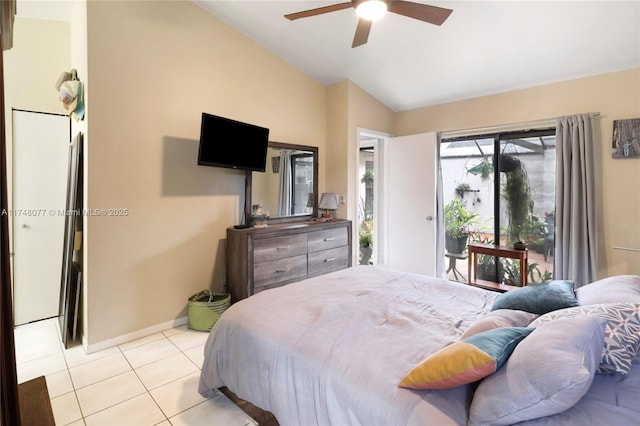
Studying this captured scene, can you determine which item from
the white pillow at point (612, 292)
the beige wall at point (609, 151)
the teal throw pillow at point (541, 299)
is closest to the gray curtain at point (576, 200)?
the beige wall at point (609, 151)

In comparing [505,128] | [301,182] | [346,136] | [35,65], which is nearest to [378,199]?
[346,136]

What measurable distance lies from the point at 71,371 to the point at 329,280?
1997mm

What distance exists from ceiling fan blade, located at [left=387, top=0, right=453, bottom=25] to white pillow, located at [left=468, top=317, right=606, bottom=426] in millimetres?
2008

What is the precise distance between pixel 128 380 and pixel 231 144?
82.7 inches

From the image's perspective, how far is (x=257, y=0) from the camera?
2.93m

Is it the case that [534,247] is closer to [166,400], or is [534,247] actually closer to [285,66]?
[285,66]

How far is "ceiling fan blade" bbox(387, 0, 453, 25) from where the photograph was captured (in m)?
2.10

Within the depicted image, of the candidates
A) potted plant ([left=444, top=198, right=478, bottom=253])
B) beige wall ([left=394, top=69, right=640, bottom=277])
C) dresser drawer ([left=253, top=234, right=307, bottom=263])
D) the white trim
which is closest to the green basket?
dresser drawer ([left=253, top=234, right=307, bottom=263])

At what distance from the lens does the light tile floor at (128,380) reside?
1.86 metres

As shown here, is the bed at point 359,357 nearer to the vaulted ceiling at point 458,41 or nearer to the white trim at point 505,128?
the vaulted ceiling at point 458,41

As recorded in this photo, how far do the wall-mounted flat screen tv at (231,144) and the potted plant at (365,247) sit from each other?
92.2 inches

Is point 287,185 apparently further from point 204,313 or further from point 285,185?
point 204,313

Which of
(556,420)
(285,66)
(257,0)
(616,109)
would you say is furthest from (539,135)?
(556,420)

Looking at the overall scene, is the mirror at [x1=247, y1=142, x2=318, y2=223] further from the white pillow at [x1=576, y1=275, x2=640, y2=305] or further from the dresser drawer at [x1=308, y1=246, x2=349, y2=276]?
the white pillow at [x1=576, y1=275, x2=640, y2=305]
